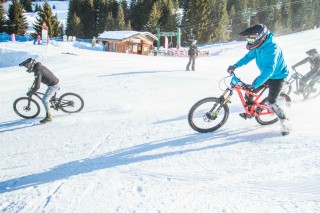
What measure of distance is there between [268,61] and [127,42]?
4126cm

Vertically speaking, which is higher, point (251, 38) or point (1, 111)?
point (251, 38)

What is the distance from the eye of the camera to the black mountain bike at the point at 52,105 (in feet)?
28.4

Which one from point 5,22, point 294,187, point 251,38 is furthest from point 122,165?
point 5,22

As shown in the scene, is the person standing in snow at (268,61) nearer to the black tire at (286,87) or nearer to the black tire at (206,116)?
the black tire at (206,116)

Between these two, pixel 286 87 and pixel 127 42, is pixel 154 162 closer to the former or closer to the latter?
pixel 286 87

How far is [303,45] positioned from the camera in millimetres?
37531

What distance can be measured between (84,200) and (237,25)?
3262 inches

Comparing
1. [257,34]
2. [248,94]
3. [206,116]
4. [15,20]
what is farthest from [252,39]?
[15,20]

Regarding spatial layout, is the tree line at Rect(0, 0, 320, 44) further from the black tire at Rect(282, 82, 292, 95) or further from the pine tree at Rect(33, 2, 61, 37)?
the black tire at Rect(282, 82, 292, 95)

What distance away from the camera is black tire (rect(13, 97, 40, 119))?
8718 mm

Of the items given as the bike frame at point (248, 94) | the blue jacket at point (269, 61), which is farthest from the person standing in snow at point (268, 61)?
the bike frame at point (248, 94)

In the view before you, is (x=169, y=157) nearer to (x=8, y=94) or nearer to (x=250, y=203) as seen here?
(x=250, y=203)

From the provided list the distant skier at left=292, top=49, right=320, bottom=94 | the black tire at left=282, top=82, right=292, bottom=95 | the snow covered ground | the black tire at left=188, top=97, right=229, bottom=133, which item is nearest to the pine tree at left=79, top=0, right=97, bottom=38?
the snow covered ground

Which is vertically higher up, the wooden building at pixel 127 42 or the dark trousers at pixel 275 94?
the wooden building at pixel 127 42
